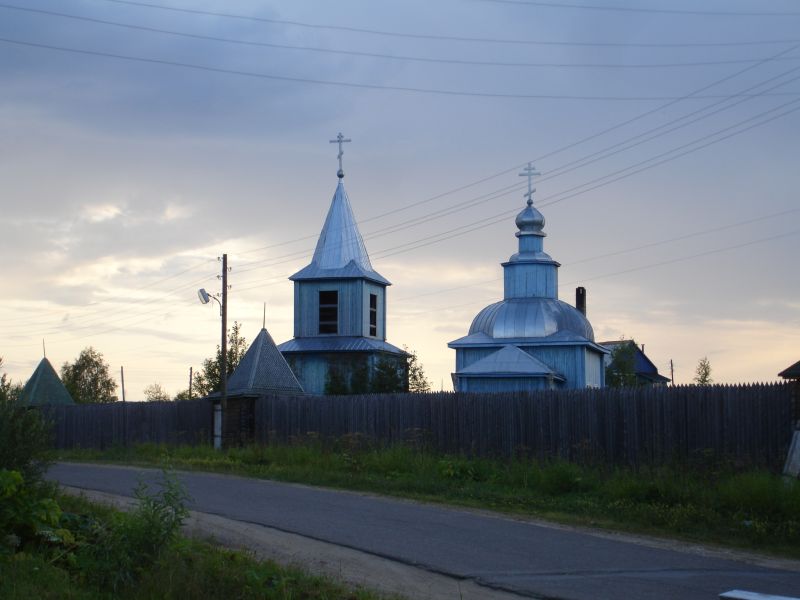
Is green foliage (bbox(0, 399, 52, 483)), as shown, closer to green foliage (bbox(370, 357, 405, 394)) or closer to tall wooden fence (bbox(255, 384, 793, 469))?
tall wooden fence (bbox(255, 384, 793, 469))

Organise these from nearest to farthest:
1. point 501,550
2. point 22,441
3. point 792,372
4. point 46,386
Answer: point 501,550
point 22,441
point 792,372
point 46,386

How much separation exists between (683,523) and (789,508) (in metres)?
1.52

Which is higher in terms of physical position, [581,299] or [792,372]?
[581,299]

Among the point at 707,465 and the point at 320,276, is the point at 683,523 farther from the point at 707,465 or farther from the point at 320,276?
the point at 320,276

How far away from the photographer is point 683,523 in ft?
45.5

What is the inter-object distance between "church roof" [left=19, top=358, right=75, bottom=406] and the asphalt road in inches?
942

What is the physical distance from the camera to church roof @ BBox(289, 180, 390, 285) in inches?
1805

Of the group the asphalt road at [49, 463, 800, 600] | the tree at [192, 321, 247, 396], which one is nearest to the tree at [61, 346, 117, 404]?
the tree at [192, 321, 247, 396]

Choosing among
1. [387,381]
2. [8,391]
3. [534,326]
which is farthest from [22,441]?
[534,326]

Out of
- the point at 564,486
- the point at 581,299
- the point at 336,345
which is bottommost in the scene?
the point at 564,486

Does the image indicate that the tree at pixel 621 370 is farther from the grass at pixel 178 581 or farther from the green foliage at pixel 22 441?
the grass at pixel 178 581

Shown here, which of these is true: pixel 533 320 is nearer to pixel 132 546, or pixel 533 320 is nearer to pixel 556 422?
pixel 556 422

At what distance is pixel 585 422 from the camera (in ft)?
68.8

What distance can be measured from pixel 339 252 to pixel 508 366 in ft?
38.5
